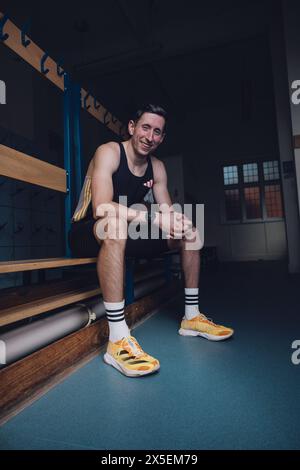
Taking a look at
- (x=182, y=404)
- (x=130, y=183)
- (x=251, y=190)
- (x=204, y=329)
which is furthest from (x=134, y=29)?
(x=251, y=190)

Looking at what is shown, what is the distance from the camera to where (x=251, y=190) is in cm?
794

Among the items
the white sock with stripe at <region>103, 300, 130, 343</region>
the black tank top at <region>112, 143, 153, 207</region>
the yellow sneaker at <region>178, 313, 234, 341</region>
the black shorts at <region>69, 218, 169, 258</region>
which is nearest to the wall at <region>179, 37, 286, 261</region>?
the black tank top at <region>112, 143, 153, 207</region>

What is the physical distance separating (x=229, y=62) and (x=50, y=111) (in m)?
3.53

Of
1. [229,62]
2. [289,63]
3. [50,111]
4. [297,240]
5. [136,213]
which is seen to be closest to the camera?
[136,213]

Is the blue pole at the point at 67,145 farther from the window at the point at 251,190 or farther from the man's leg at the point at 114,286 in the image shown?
the window at the point at 251,190

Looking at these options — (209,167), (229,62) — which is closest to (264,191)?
(209,167)

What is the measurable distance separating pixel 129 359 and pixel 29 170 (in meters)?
0.88

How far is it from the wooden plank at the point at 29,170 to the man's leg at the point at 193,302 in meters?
0.67

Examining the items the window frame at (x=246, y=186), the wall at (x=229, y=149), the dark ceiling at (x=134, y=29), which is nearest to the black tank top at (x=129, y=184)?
the dark ceiling at (x=134, y=29)

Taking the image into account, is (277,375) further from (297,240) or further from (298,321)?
(297,240)
